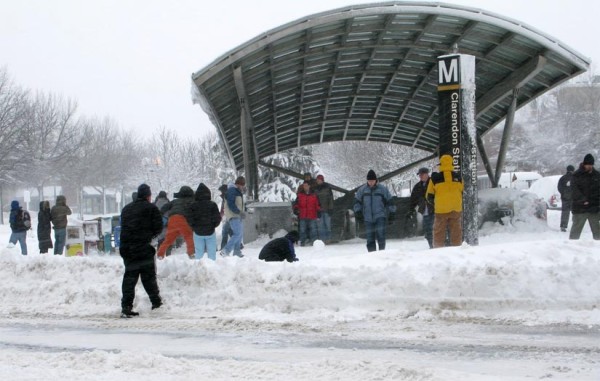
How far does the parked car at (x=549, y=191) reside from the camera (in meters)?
31.0

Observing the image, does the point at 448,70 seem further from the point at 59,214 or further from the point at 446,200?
the point at 59,214

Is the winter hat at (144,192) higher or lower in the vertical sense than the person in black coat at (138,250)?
higher

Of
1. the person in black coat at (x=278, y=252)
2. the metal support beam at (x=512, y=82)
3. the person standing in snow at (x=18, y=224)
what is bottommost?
the person in black coat at (x=278, y=252)

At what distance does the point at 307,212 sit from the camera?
1542 cm

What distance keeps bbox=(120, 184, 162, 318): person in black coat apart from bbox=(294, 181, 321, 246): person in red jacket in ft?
23.0

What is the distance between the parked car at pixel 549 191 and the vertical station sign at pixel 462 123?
840 inches

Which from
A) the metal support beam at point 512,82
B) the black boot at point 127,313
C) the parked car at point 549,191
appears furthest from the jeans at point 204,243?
the parked car at point 549,191

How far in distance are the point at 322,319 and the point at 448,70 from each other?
569 centimetres

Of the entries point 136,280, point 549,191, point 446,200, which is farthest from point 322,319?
point 549,191

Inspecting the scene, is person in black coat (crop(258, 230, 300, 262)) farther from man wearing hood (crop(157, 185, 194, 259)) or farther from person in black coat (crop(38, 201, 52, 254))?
person in black coat (crop(38, 201, 52, 254))

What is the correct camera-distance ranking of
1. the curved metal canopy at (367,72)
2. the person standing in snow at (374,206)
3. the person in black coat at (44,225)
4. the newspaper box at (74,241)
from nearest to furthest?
the person standing in snow at (374,206), the curved metal canopy at (367,72), the newspaper box at (74,241), the person in black coat at (44,225)

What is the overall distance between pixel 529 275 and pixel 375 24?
8.74m

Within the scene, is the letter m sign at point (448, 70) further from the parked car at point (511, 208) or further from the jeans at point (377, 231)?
the parked car at point (511, 208)

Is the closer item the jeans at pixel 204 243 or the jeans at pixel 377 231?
the jeans at pixel 204 243
